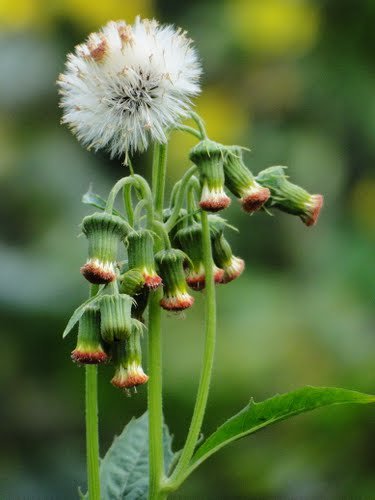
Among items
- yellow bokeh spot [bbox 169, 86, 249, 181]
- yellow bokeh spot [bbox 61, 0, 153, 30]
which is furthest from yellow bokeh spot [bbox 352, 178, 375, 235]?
yellow bokeh spot [bbox 61, 0, 153, 30]

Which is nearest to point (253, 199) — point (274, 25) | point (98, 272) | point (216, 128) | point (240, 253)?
point (98, 272)

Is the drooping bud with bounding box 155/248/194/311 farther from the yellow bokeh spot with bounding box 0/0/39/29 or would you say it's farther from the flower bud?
the yellow bokeh spot with bounding box 0/0/39/29

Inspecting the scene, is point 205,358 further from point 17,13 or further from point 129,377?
point 17,13

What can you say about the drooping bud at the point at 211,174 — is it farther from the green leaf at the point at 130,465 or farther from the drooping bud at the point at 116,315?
the green leaf at the point at 130,465

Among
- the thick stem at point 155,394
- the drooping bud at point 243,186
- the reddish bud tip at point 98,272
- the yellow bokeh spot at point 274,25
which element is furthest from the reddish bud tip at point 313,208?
the yellow bokeh spot at point 274,25

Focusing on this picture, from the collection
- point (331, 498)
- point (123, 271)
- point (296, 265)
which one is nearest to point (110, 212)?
point (123, 271)
